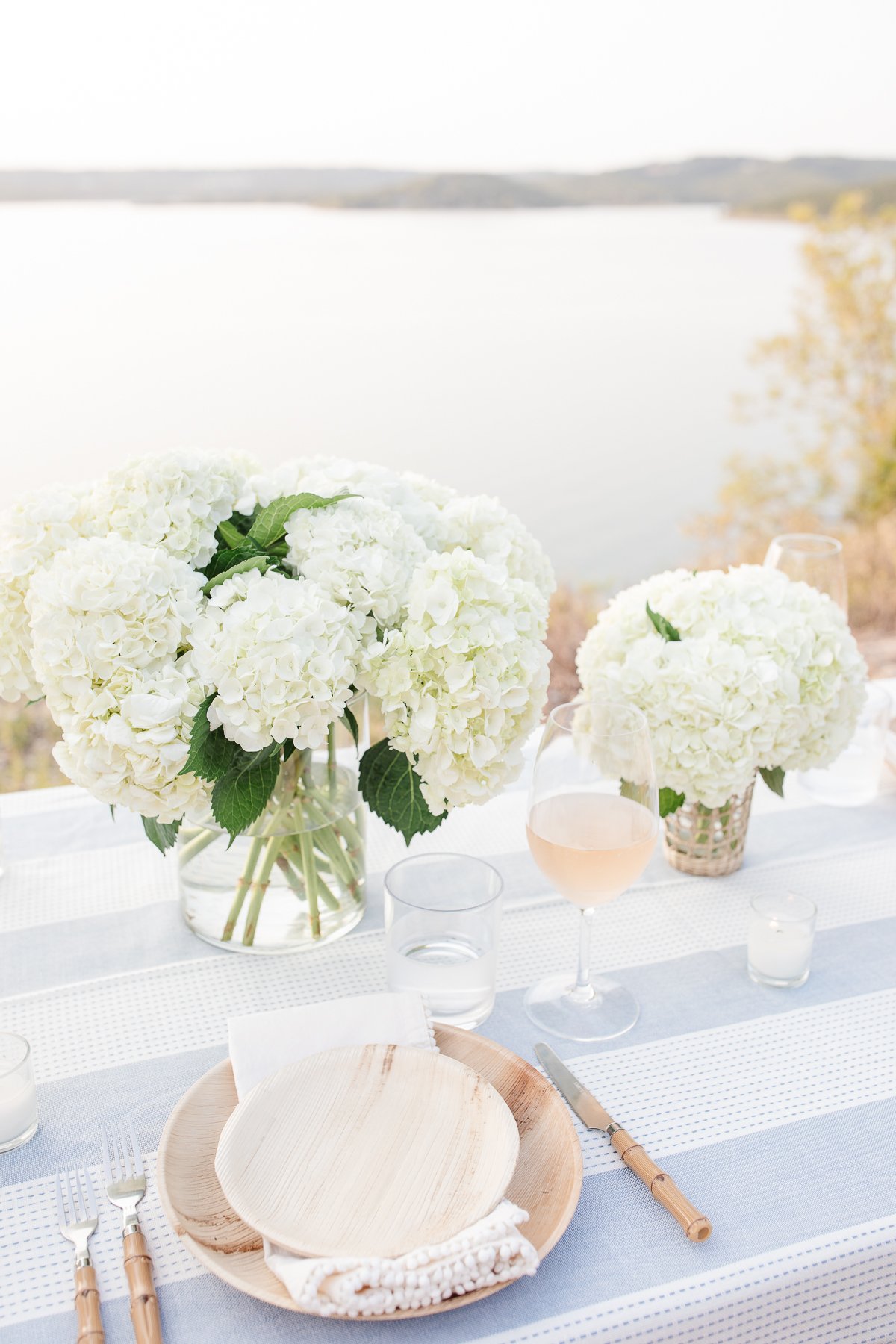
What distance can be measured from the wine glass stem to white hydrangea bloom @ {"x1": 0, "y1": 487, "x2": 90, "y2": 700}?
0.46m

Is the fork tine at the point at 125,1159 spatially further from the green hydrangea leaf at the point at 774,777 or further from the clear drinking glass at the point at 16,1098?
the green hydrangea leaf at the point at 774,777

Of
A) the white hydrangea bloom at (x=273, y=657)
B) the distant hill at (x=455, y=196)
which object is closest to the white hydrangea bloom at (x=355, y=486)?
the white hydrangea bloom at (x=273, y=657)

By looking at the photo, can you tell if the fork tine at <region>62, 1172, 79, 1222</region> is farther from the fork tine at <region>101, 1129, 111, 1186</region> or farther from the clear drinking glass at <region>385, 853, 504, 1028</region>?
the clear drinking glass at <region>385, 853, 504, 1028</region>

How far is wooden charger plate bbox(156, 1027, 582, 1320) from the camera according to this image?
0.58 meters

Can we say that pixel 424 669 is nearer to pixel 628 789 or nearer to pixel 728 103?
pixel 628 789

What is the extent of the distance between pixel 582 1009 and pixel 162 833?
36cm

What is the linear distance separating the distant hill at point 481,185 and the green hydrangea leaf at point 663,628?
7.60 feet

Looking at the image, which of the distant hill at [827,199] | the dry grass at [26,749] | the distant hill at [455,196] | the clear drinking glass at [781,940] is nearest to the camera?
the clear drinking glass at [781,940]

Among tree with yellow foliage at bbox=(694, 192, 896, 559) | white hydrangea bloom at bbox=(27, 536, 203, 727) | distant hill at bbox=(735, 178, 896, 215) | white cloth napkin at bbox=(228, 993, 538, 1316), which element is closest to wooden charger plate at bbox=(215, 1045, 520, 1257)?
white cloth napkin at bbox=(228, 993, 538, 1316)

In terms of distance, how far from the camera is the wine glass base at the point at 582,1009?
2.71ft

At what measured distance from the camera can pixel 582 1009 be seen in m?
0.85

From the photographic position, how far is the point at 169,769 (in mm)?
716

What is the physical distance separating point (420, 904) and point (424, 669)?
0.22 meters

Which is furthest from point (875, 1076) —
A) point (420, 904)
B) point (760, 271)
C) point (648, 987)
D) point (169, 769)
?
point (760, 271)
